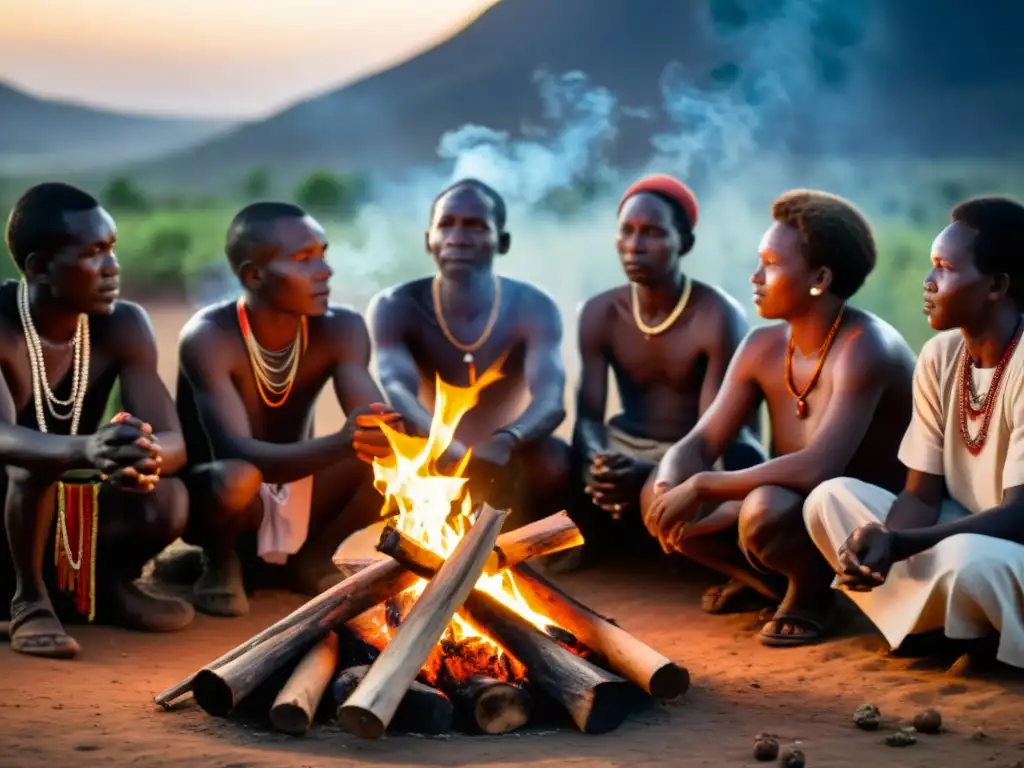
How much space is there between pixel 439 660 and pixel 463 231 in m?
2.84

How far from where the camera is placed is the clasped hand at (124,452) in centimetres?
532

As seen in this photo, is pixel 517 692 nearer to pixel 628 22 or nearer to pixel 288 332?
pixel 288 332

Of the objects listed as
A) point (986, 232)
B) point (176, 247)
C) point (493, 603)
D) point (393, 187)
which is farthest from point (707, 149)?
point (493, 603)

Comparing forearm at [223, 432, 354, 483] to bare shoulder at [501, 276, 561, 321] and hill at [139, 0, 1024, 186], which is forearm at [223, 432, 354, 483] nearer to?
bare shoulder at [501, 276, 561, 321]

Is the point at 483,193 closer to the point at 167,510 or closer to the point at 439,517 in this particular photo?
the point at 167,510

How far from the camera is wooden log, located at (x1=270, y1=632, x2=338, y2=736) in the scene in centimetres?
452

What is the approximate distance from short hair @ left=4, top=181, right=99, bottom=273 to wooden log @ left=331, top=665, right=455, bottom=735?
88.9 inches

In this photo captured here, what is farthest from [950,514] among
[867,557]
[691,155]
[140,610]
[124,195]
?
[124,195]

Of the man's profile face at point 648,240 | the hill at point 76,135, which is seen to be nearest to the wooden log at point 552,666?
the man's profile face at point 648,240

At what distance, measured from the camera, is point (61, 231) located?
586cm

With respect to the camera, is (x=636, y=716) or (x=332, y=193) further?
(x=332, y=193)

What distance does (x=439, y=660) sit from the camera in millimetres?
4887

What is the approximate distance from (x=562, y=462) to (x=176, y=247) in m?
7.60

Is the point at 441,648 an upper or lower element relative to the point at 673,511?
lower
